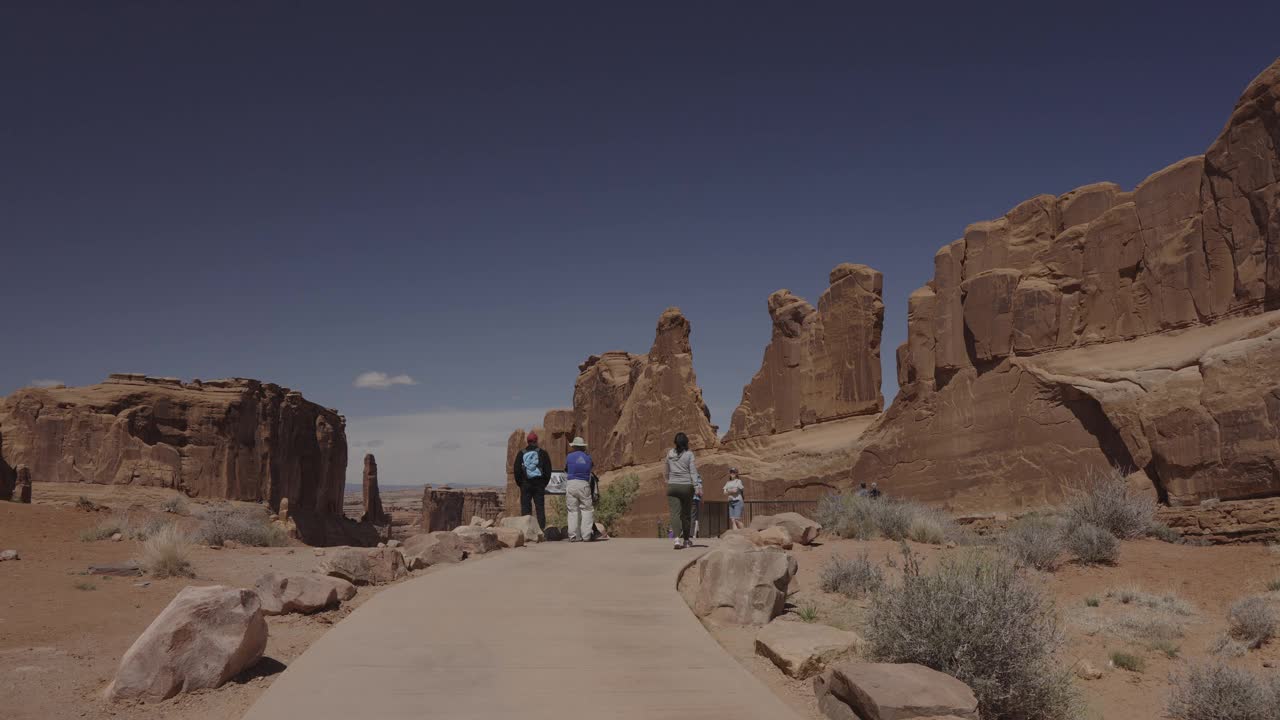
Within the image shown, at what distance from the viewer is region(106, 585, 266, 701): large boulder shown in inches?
226

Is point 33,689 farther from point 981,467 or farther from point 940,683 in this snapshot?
point 981,467

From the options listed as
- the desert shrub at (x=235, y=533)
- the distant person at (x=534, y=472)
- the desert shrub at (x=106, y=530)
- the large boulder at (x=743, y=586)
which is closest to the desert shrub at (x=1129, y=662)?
the large boulder at (x=743, y=586)

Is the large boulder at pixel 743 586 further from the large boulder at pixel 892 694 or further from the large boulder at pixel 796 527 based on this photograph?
the large boulder at pixel 796 527

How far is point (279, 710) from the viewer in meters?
4.68

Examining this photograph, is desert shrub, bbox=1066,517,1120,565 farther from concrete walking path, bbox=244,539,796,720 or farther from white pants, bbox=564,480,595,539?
concrete walking path, bbox=244,539,796,720

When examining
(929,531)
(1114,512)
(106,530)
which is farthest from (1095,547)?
(106,530)

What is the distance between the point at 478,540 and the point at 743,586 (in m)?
5.46

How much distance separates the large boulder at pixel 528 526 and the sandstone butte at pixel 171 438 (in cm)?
5685

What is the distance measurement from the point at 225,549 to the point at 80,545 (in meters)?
3.18

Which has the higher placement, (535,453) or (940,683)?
(535,453)

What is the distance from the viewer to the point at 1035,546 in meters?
14.8

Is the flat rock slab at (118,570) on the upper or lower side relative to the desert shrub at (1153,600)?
upper

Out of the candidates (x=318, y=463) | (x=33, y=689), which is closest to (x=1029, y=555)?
(x=33, y=689)

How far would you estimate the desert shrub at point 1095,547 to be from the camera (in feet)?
48.9
